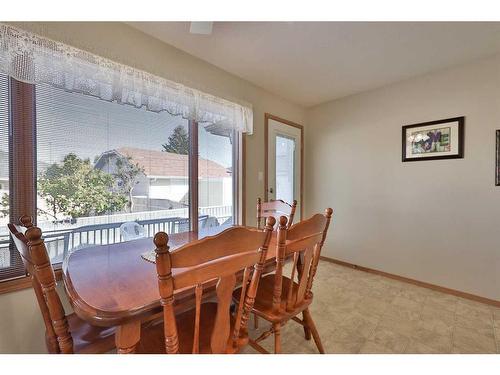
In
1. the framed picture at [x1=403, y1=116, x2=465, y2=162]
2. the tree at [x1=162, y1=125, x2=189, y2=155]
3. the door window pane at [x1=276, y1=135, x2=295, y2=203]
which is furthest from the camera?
the door window pane at [x1=276, y1=135, x2=295, y2=203]

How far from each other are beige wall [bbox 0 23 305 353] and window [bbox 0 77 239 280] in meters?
0.30

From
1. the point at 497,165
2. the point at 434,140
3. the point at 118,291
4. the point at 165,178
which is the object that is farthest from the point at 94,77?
the point at 497,165

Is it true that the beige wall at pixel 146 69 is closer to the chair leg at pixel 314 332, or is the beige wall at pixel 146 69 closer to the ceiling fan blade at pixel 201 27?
the ceiling fan blade at pixel 201 27

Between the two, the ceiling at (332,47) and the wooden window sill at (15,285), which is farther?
the ceiling at (332,47)

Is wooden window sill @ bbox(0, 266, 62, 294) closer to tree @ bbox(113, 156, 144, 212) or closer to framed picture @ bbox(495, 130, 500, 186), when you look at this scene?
tree @ bbox(113, 156, 144, 212)

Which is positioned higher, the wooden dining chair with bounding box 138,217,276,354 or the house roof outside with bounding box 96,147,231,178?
the house roof outside with bounding box 96,147,231,178

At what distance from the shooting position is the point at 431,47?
194 centimetres

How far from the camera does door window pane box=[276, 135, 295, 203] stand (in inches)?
→ 120

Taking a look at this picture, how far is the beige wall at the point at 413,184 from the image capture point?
2.11 meters

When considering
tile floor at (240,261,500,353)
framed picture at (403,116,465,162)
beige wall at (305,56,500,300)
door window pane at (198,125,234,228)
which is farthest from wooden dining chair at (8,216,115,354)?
framed picture at (403,116,465,162)

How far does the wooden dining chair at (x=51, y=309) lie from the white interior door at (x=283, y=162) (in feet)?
7.03

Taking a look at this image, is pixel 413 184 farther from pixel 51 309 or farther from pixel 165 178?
pixel 51 309

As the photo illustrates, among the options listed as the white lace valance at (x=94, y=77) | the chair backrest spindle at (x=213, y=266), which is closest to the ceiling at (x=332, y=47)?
the white lace valance at (x=94, y=77)
